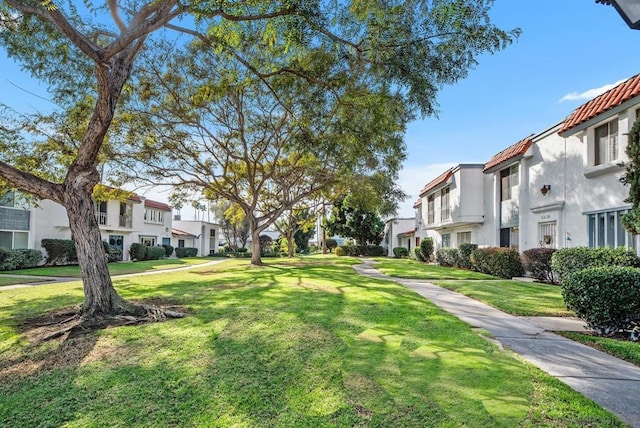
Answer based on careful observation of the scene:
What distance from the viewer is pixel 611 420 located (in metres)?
3.50

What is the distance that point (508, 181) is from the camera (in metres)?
20.4

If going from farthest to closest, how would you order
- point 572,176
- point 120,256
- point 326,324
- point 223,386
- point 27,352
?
point 120,256 < point 572,176 < point 326,324 < point 27,352 < point 223,386

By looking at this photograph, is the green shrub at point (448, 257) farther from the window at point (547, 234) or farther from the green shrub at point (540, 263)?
the green shrub at point (540, 263)

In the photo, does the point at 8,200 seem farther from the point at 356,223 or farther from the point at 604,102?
the point at 356,223

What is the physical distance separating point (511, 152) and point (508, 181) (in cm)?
209

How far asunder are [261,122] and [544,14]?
13.8 meters

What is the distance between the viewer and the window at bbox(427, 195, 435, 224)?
102 feet

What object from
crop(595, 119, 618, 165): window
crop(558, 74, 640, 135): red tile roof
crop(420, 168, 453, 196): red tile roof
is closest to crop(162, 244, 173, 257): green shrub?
crop(420, 168, 453, 196): red tile roof

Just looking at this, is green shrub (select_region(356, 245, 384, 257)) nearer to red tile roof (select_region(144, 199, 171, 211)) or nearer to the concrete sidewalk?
red tile roof (select_region(144, 199, 171, 211))

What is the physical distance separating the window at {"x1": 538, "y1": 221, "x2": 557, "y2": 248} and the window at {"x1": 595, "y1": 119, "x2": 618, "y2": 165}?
11.5ft

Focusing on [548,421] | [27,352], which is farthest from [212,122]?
[548,421]

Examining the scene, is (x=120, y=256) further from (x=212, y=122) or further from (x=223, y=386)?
(x=223, y=386)

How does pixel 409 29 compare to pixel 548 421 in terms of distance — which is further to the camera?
pixel 409 29

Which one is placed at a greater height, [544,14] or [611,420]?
[544,14]
